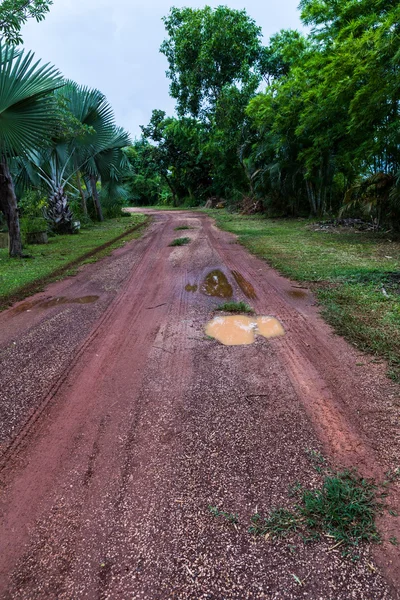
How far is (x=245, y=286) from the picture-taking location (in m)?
4.98

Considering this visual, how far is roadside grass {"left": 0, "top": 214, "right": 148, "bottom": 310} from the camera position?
18.1ft

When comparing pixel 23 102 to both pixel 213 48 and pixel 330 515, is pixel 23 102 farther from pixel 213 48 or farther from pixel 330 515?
pixel 213 48

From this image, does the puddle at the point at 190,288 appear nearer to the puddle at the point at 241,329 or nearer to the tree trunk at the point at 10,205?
the puddle at the point at 241,329

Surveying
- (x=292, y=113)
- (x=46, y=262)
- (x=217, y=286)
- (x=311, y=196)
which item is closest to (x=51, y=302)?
(x=217, y=286)

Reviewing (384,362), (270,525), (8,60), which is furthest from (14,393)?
(8,60)

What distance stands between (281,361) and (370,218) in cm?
923

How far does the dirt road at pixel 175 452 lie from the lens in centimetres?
132

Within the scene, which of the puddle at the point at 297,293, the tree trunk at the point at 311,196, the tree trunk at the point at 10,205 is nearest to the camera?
the puddle at the point at 297,293

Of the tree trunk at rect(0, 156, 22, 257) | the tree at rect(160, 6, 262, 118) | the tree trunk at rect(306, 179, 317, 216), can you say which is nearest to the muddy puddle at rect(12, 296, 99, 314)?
the tree trunk at rect(0, 156, 22, 257)

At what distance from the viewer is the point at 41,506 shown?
5.36ft

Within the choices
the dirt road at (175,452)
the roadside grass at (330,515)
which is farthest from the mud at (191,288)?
the roadside grass at (330,515)

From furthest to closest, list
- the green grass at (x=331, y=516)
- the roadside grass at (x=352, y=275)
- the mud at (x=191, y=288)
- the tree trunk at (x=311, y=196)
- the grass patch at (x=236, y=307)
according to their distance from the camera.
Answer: the tree trunk at (x=311, y=196)
the mud at (x=191, y=288)
the grass patch at (x=236, y=307)
the roadside grass at (x=352, y=275)
the green grass at (x=331, y=516)

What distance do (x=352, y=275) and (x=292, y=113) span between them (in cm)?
899

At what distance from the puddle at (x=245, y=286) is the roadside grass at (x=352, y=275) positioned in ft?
2.67
